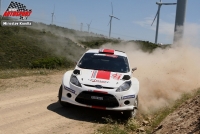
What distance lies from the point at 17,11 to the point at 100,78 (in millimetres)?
42947

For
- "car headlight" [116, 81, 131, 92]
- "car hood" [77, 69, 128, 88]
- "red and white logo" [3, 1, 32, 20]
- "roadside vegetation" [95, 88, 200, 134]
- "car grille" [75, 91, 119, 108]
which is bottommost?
"roadside vegetation" [95, 88, 200, 134]

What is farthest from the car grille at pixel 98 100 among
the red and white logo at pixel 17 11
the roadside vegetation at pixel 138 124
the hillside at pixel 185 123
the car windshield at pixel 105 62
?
the red and white logo at pixel 17 11

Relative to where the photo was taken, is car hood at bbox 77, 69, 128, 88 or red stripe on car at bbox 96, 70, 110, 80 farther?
red stripe on car at bbox 96, 70, 110, 80

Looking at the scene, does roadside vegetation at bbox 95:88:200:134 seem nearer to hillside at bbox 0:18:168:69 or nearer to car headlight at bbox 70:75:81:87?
car headlight at bbox 70:75:81:87

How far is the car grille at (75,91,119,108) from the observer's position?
755 cm

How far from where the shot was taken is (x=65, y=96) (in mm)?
7961

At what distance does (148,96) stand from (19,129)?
17.0 ft

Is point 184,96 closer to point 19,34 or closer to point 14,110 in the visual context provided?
point 14,110

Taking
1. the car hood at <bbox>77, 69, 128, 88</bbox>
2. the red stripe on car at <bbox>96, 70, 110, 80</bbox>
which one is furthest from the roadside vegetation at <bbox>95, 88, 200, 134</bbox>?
the red stripe on car at <bbox>96, 70, 110, 80</bbox>

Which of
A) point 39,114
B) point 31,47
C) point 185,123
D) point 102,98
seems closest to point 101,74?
point 102,98

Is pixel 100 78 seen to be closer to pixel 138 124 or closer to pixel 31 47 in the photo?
pixel 138 124

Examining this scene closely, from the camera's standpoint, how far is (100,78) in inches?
314

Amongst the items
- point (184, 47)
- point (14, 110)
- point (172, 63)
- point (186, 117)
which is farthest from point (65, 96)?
→ point (184, 47)

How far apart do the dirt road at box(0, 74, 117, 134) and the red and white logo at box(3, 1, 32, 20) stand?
1502 inches
